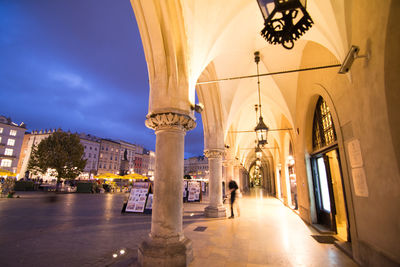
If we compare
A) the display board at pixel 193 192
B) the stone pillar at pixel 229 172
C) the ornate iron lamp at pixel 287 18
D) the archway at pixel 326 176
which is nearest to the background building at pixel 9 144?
the display board at pixel 193 192

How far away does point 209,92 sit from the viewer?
8469 mm

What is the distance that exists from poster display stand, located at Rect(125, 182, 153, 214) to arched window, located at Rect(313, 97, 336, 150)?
7065 millimetres

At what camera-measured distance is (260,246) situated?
449 centimetres

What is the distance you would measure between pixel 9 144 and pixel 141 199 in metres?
45.0

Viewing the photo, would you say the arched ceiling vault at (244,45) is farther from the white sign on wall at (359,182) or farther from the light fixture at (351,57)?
the white sign on wall at (359,182)

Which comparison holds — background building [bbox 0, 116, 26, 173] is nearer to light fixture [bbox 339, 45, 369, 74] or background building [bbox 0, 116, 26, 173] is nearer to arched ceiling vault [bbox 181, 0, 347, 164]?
arched ceiling vault [bbox 181, 0, 347, 164]

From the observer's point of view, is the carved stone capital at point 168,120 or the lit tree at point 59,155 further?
the lit tree at point 59,155

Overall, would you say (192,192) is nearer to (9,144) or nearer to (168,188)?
(168,188)

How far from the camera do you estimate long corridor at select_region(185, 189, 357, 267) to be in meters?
3.69

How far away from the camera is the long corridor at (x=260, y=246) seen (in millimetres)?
3693

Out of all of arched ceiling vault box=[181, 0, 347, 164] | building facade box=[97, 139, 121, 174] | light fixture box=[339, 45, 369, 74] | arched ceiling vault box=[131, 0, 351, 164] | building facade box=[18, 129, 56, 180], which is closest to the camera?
light fixture box=[339, 45, 369, 74]

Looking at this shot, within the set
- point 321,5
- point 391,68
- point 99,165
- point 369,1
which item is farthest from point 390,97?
point 99,165

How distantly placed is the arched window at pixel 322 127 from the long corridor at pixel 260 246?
2812 mm

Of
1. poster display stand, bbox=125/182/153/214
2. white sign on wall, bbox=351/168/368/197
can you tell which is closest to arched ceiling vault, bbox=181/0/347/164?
white sign on wall, bbox=351/168/368/197
